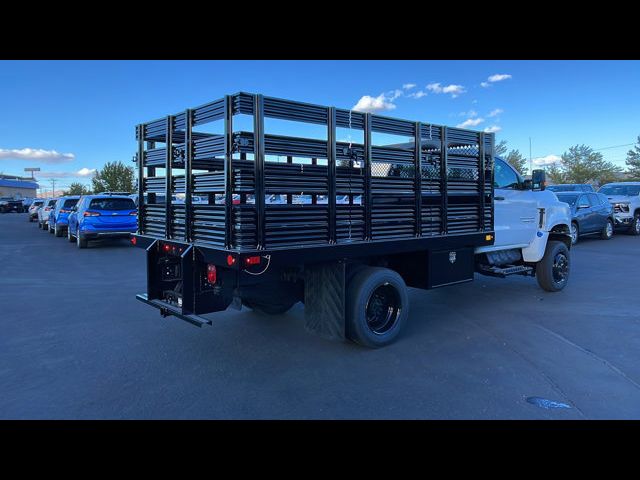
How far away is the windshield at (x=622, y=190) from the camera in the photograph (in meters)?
19.8

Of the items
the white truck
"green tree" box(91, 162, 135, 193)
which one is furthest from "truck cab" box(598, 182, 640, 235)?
"green tree" box(91, 162, 135, 193)

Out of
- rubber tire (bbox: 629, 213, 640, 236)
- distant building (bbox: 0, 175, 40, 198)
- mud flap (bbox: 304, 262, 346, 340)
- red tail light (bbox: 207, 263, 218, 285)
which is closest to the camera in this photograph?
red tail light (bbox: 207, 263, 218, 285)

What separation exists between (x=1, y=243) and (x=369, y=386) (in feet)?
61.7

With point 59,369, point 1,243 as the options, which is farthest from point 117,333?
point 1,243

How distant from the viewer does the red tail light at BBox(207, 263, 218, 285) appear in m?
4.71

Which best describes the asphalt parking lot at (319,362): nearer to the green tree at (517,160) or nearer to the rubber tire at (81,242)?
the rubber tire at (81,242)

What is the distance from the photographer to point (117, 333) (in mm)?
6160

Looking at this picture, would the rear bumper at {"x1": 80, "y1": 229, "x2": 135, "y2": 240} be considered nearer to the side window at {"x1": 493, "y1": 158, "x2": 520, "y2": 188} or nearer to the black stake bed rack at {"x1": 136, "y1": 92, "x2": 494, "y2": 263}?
the black stake bed rack at {"x1": 136, "y1": 92, "x2": 494, "y2": 263}

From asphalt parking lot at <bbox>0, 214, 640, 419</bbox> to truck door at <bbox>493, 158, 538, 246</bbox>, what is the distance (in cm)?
106

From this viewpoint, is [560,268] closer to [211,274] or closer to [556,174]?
[211,274]

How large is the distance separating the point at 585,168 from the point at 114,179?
52.6m

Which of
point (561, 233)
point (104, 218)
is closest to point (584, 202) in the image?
point (561, 233)

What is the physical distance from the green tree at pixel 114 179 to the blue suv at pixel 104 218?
44512 millimetres

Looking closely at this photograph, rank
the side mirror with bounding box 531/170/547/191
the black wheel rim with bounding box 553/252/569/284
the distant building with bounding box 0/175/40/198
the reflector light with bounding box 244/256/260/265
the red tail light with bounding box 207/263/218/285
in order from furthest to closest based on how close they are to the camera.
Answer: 1. the distant building with bounding box 0/175/40/198
2. the black wheel rim with bounding box 553/252/569/284
3. the side mirror with bounding box 531/170/547/191
4. the red tail light with bounding box 207/263/218/285
5. the reflector light with bounding box 244/256/260/265
